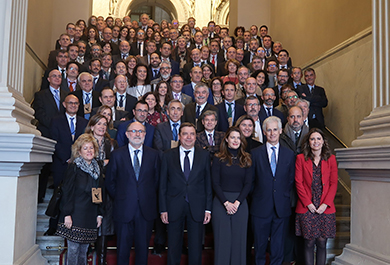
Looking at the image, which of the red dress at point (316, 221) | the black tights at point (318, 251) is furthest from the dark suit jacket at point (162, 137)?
the black tights at point (318, 251)

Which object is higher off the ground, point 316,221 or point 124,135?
point 124,135

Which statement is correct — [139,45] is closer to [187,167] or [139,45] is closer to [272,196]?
[187,167]

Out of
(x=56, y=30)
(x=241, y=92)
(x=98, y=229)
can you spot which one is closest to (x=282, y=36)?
(x=241, y=92)

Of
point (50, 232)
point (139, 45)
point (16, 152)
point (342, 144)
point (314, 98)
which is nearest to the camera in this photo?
point (16, 152)

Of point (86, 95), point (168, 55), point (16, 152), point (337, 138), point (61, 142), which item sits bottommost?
point (16, 152)

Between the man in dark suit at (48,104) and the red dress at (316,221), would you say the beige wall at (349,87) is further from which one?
the man in dark suit at (48,104)

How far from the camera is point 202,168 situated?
4.14 meters

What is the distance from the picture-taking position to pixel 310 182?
4.03 meters

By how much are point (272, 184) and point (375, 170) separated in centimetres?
103

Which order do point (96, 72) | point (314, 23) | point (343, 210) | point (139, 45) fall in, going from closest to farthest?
point (343, 210) < point (96, 72) < point (314, 23) < point (139, 45)

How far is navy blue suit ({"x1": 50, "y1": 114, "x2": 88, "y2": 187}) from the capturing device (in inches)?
183

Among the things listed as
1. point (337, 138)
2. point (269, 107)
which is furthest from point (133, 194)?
point (337, 138)

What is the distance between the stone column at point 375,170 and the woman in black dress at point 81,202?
7.80ft

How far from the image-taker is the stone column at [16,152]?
3.05 m
